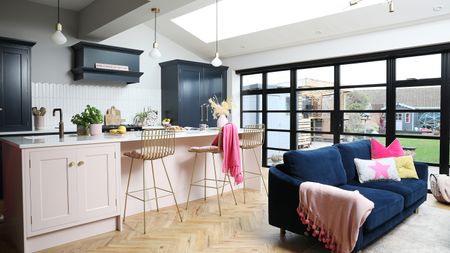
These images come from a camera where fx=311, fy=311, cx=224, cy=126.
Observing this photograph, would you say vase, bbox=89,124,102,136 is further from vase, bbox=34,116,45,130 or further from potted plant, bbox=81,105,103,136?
vase, bbox=34,116,45,130

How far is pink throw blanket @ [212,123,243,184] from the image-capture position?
150 inches

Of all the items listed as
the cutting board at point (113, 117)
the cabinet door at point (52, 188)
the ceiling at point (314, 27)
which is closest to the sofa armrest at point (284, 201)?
the cabinet door at point (52, 188)

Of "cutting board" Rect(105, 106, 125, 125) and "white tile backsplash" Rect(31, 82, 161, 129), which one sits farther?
"cutting board" Rect(105, 106, 125, 125)

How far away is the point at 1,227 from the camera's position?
3.34 meters

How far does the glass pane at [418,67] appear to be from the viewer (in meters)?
4.63

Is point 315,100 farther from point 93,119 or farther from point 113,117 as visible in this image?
point 93,119

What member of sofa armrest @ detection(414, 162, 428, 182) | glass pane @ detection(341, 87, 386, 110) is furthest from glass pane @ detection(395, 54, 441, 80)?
sofa armrest @ detection(414, 162, 428, 182)

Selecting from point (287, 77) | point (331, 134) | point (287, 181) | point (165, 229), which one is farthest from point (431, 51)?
point (165, 229)

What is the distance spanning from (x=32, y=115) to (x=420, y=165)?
5704 mm

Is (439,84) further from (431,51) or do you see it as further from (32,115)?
(32,115)

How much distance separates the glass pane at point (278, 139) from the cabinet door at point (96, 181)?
14.1 ft

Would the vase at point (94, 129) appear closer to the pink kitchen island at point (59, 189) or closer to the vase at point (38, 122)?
the pink kitchen island at point (59, 189)

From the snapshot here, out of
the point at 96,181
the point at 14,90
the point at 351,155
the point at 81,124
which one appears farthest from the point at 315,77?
the point at 14,90

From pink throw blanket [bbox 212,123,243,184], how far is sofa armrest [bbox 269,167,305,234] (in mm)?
825
